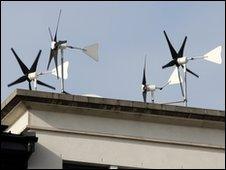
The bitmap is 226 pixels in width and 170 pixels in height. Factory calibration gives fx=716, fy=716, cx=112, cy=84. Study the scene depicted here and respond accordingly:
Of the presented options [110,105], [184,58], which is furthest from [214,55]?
[110,105]

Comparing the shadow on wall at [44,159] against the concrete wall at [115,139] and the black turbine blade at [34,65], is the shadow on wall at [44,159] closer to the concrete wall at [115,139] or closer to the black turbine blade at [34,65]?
the concrete wall at [115,139]

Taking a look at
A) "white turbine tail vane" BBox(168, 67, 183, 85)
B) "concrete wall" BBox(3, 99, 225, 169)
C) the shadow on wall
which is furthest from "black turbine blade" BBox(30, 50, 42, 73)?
the shadow on wall

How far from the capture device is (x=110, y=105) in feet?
88.2

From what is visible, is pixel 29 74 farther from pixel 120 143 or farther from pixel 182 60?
pixel 120 143

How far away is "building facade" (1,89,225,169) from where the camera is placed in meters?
26.5

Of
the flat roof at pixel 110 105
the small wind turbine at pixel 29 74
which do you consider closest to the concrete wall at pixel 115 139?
the flat roof at pixel 110 105

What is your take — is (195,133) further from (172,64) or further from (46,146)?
(172,64)

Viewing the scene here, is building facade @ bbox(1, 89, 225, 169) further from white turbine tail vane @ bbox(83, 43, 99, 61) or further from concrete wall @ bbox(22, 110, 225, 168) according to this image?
white turbine tail vane @ bbox(83, 43, 99, 61)

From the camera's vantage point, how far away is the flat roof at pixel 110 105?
2650 centimetres

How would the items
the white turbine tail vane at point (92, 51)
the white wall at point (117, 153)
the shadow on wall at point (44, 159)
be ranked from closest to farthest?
the shadow on wall at point (44, 159), the white wall at point (117, 153), the white turbine tail vane at point (92, 51)

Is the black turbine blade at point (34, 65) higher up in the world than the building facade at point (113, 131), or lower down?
higher up

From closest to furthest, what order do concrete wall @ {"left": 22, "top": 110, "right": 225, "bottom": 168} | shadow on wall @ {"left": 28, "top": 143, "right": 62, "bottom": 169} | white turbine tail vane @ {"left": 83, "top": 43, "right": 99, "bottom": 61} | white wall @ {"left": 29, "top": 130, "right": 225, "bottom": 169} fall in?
shadow on wall @ {"left": 28, "top": 143, "right": 62, "bottom": 169} < white wall @ {"left": 29, "top": 130, "right": 225, "bottom": 169} < concrete wall @ {"left": 22, "top": 110, "right": 225, "bottom": 168} < white turbine tail vane @ {"left": 83, "top": 43, "right": 99, "bottom": 61}

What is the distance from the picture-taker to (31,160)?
25812 millimetres

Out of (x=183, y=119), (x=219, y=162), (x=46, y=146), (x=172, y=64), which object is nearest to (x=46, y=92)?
(x=46, y=146)
